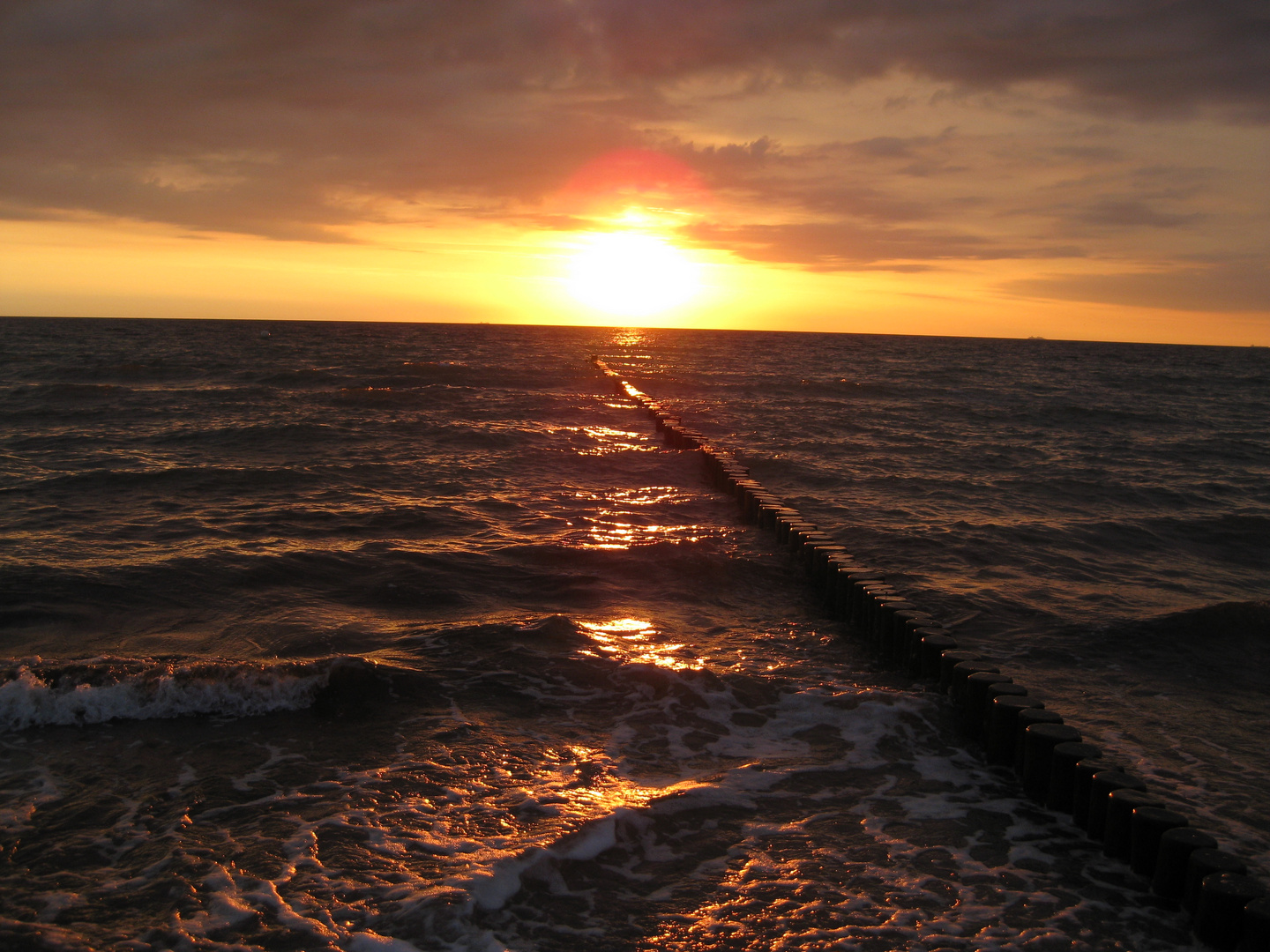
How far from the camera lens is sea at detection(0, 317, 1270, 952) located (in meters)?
5.00

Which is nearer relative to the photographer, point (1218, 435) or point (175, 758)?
point (175, 758)

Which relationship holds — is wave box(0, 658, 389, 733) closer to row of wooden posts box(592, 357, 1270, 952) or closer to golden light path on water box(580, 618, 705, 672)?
golden light path on water box(580, 618, 705, 672)

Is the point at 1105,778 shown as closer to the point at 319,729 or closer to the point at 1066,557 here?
the point at 319,729

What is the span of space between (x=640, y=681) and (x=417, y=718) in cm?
209

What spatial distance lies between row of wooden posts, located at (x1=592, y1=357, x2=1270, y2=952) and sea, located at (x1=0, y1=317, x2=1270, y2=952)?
18 centimetres

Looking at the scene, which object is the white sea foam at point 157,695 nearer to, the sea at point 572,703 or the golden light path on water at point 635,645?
the sea at point 572,703

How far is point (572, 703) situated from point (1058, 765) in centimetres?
396

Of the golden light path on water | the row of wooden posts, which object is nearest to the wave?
the golden light path on water

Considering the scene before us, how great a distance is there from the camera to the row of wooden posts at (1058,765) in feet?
15.5

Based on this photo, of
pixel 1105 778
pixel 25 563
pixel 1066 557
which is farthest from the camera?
pixel 1066 557

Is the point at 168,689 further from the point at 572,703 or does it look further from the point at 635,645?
the point at 635,645

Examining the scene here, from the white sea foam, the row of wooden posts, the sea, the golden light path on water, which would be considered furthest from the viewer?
the golden light path on water

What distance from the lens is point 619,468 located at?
64.3 feet

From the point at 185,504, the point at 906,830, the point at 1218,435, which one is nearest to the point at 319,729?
the point at 906,830
